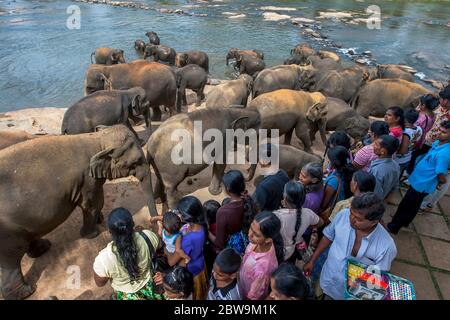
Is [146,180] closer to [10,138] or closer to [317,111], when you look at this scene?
[10,138]

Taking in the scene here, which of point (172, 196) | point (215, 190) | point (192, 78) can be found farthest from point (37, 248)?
point (192, 78)

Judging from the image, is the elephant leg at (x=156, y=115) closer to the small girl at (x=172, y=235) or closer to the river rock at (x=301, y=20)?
the small girl at (x=172, y=235)

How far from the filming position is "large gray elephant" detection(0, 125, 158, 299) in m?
3.81

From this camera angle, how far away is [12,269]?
3977 millimetres

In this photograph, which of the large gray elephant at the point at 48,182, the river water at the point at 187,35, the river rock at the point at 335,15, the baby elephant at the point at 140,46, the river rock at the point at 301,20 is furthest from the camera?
the river rock at the point at 335,15

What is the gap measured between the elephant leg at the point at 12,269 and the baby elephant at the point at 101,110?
282cm

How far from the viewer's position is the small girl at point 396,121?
463cm

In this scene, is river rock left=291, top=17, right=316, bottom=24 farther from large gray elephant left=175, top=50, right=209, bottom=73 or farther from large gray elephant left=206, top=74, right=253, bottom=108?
large gray elephant left=206, top=74, right=253, bottom=108

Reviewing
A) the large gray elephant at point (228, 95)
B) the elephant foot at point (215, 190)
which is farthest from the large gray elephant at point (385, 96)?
the elephant foot at point (215, 190)

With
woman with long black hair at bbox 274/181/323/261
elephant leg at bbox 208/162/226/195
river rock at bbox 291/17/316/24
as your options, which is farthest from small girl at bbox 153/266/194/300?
river rock at bbox 291/17/316/24
